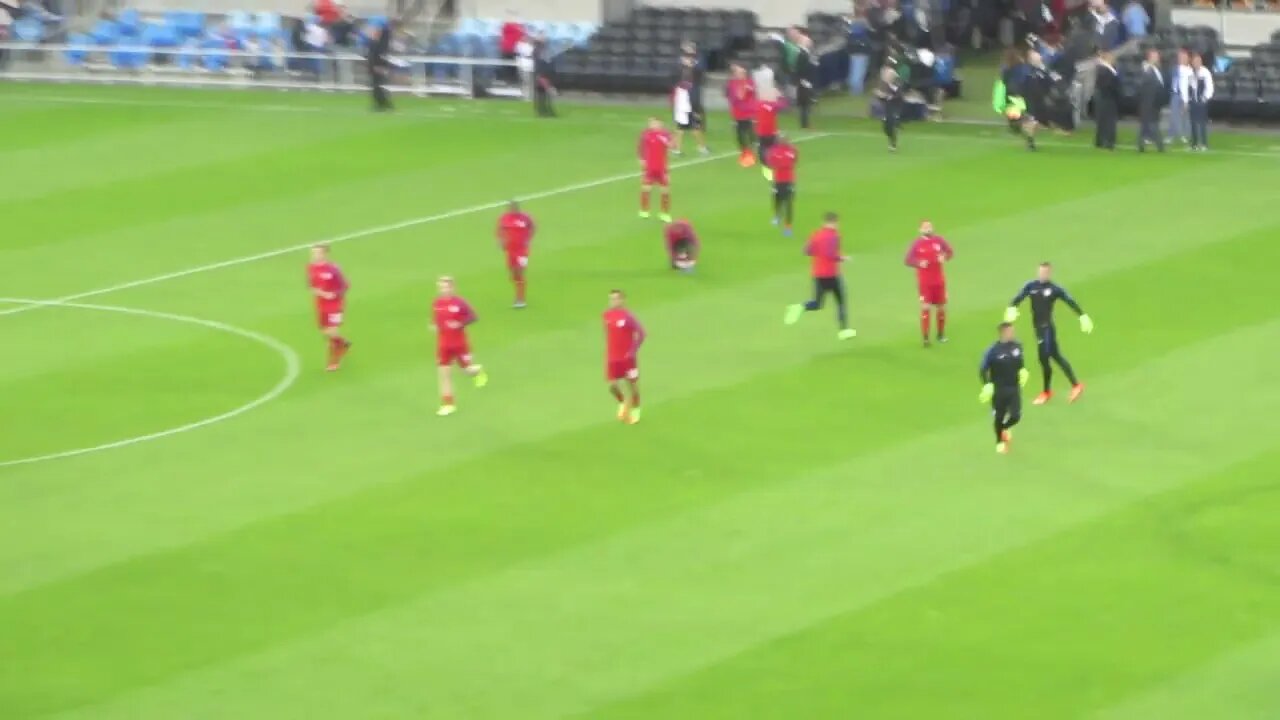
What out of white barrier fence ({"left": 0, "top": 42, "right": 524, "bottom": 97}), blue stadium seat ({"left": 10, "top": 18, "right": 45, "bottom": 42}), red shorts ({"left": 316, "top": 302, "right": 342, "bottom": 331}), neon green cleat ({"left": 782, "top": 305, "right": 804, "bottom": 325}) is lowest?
white barrier fence ({"left": 0, "top": 42, "right": 524, "bottom": 97})

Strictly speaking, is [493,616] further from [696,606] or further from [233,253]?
[233,253]

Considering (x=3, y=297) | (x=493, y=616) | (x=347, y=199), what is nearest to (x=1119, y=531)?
(x=493, y=616)

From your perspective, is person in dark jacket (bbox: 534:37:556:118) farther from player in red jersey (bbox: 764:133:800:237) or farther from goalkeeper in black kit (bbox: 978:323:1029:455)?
goalkeeper in black kit (bbox: 978:323:1029:455)

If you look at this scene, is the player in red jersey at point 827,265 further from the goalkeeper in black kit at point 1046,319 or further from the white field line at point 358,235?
the white field line at point 358,235

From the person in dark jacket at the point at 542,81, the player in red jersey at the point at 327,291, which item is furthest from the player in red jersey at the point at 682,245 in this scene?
the person in dark jacket at the point at 542,81

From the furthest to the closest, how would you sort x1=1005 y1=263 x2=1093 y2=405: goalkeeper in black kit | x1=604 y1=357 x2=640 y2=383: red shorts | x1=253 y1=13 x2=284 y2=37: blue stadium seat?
x1=253 y1=13 x2=284 y2=37: blue stadium seat < x1=1005 y1=263 x2=1093 y2=405: goalkeeper in black kit < x1=604 y1=357 x2=640 y2=383: red shorts

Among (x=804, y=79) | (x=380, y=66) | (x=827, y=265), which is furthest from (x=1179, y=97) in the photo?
(x=380, y=66)

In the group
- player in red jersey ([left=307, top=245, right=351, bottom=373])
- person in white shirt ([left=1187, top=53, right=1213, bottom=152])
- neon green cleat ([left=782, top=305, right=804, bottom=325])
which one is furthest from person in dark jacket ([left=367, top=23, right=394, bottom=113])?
player in red jersey ([left=307, top=245, right=351, bottom=373])

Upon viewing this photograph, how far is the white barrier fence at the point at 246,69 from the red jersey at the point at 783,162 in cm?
1674

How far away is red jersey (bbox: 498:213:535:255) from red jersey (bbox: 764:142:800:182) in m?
5.51

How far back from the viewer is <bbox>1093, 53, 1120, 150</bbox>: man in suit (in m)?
49.2

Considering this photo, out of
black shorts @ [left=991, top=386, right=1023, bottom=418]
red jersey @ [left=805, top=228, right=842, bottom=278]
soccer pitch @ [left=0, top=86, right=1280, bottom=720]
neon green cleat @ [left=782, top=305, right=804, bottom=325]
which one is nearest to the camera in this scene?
soccer pitch @ [left=0, top=86, right=1280, bottom=720]

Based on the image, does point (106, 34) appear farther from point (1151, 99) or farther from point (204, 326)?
point (204, 326)

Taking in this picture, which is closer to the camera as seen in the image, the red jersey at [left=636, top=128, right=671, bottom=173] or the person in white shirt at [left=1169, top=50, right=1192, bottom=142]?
the red jersey at [left=636, top=128, right=671, bottom=173]
